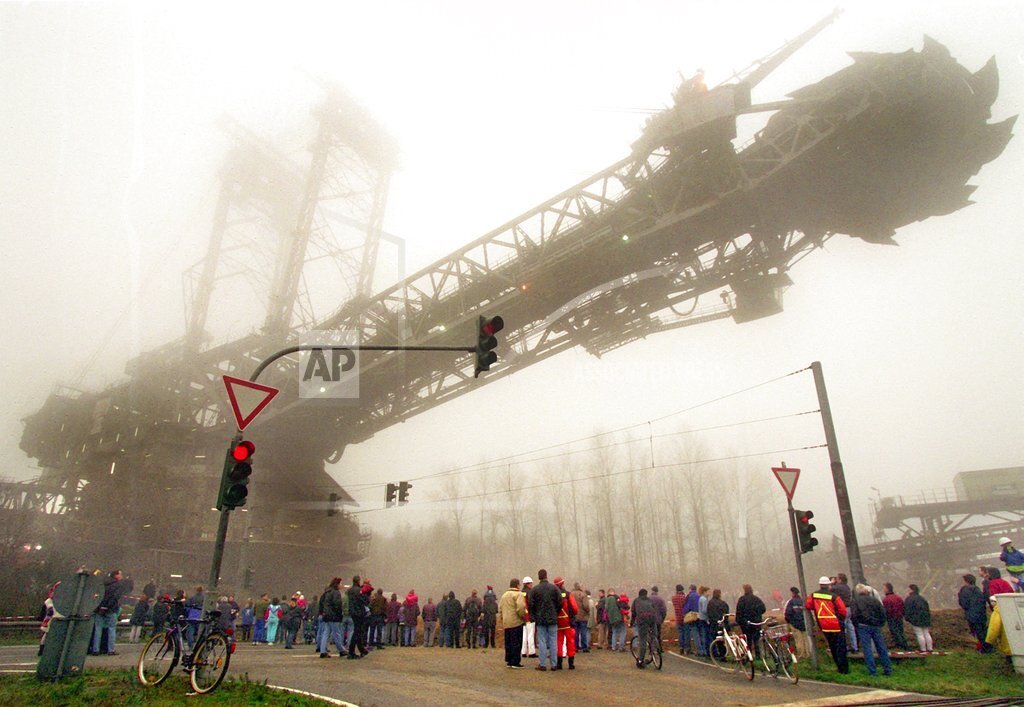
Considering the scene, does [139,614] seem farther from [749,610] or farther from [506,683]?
[749,610]

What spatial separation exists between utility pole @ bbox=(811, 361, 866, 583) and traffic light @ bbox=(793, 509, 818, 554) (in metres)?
0.64

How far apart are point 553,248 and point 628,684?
13.6 metres

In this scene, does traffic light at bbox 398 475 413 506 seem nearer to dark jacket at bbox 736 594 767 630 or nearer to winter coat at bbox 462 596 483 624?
winter coat at bbox 462 596 483 624

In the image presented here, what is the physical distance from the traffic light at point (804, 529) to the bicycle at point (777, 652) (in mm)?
1754

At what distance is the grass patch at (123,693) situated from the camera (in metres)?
5.70

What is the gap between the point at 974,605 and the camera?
35.5 ft

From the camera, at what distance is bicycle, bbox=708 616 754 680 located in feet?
30.8

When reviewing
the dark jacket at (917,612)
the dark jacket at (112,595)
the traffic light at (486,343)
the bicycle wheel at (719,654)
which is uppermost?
the traffic light at (486,343)

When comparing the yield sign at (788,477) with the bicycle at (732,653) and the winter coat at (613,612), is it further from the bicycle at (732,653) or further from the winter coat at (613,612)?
the winter coat at (613,612)

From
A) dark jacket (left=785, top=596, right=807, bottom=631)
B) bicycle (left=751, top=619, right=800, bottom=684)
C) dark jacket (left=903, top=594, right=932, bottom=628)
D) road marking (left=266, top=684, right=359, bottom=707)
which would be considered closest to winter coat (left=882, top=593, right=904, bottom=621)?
dark jacket (left=903, top=594, right=932, bottom=628)

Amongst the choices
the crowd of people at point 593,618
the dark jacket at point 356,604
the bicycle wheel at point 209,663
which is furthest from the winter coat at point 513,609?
the bicycle wheel at point 209,663

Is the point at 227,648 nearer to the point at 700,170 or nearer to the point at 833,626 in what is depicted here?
the point at 833,626

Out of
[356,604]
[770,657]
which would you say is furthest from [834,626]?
[356,604]

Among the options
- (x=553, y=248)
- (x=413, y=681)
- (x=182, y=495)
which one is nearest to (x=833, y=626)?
(x=413, y=681)
